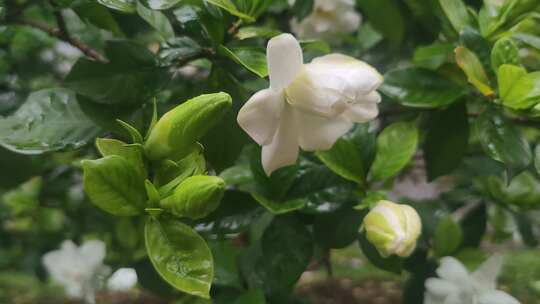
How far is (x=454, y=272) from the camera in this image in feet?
2.71

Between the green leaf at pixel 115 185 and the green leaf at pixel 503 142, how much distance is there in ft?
1.33

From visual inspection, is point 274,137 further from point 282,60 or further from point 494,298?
point 494,298

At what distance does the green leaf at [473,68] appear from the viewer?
66 cm

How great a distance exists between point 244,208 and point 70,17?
0.78 m

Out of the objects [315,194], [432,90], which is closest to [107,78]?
[315,194]

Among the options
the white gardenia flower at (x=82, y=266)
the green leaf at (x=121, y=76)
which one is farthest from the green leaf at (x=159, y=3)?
the white gardenia flower at (x=82, y=266)

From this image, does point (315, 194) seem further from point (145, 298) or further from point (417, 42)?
point (145, 298)

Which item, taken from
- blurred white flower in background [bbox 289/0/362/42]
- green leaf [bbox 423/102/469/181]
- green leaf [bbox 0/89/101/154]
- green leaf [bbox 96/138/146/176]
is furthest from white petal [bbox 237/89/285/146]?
blurred white flower in background [bbox 289/0/362/42]

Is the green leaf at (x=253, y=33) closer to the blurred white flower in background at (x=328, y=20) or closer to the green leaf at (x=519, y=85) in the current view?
the green leaf at (x=519, y=85)

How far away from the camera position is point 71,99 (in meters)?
0.65

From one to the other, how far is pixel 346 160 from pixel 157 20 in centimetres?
31

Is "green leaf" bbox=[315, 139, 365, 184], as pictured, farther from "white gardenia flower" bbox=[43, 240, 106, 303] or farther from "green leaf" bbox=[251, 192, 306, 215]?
"white gardenia flower" bbox=[43, 240, 106, 303]

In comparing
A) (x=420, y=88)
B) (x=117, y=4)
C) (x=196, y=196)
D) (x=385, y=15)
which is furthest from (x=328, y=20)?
(x=196, y=196)

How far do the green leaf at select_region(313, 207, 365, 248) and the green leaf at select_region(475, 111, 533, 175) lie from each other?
0.63 feet
